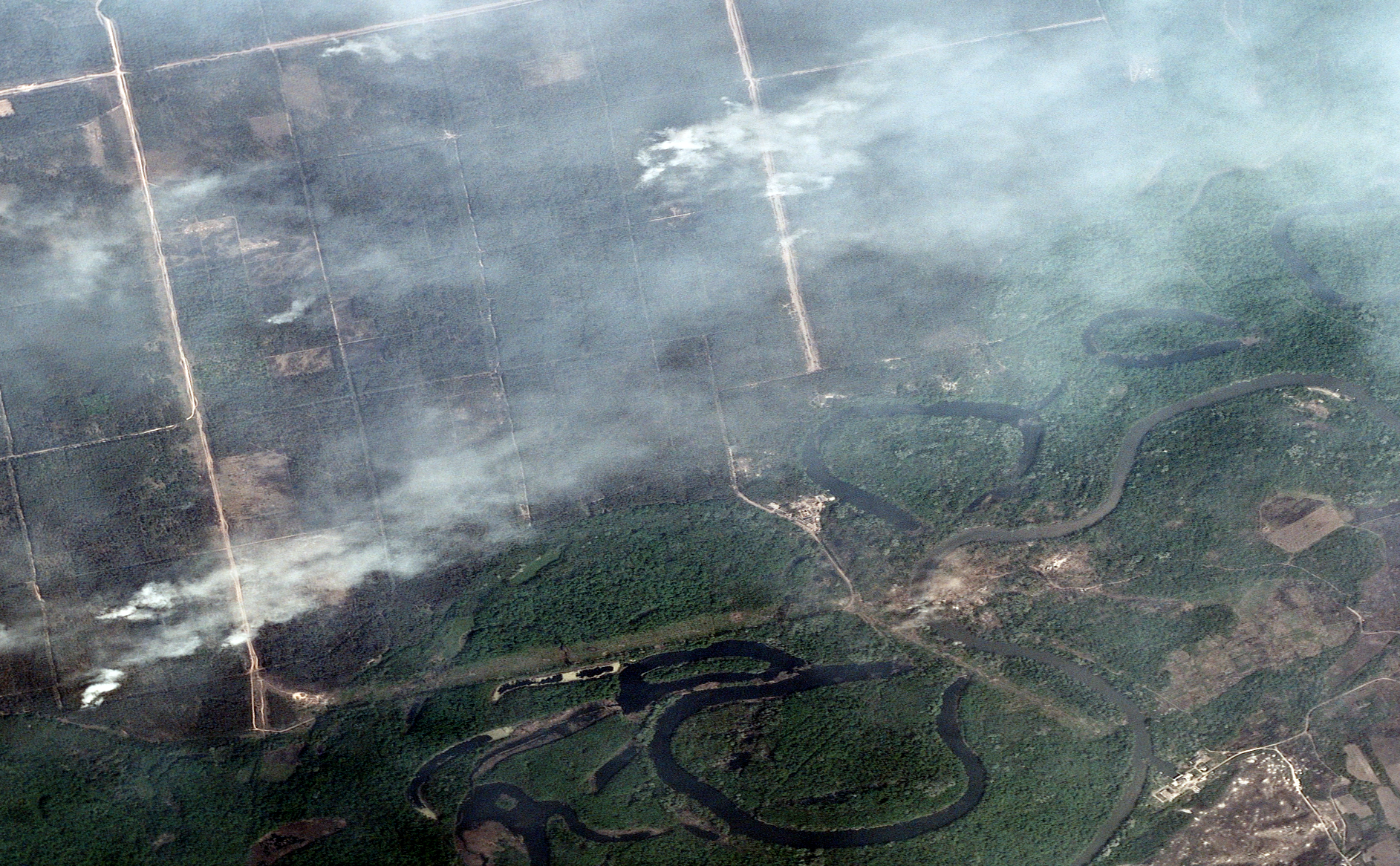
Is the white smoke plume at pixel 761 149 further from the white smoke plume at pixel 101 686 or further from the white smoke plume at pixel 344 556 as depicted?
the white smoke plume at pixel 101 686

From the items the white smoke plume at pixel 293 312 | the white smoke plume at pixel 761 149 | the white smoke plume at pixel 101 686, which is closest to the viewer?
the white smoke plume at pixel 101 686

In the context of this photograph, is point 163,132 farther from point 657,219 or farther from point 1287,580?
point 1287,580

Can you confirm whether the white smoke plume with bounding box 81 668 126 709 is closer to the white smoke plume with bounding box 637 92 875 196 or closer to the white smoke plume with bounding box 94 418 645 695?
the white smoke plume with bounding box 94 418 645 695

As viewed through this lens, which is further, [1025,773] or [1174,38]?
[1174,38]

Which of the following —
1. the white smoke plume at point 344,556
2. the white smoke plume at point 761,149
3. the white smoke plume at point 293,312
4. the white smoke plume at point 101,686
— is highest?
the white smoke plume at point 761,149

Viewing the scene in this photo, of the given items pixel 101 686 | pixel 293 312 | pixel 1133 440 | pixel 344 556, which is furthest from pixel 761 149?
pixel 101 686

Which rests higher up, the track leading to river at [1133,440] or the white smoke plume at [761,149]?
the white smoke plume at [761,149]

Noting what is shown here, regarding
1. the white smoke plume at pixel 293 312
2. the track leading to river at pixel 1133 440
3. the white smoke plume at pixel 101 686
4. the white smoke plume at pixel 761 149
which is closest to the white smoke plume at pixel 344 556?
the white smoke plume at pixel 101 686

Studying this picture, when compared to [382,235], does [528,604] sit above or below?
below

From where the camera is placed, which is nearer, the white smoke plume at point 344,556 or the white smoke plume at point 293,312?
the white smoke plume at point 344,556

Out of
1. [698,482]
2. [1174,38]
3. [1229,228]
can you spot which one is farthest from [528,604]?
[1174,38]

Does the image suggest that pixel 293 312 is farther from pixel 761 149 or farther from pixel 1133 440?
pixel 1133 440
